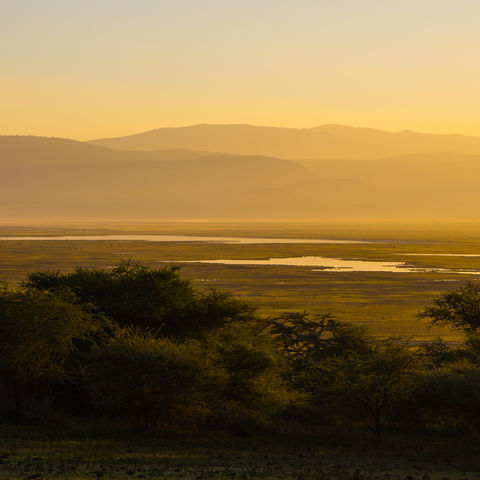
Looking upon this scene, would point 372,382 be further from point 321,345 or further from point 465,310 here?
point 465,310

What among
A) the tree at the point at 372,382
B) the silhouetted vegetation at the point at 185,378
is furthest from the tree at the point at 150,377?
the tree at the point at 372,382

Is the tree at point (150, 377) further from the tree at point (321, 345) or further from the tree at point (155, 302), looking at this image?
the tree at point (321, 345)

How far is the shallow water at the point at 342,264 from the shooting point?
11831 cm

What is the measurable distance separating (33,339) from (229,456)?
10.1 metres

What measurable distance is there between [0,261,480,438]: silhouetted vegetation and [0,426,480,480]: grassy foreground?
4.12 feet

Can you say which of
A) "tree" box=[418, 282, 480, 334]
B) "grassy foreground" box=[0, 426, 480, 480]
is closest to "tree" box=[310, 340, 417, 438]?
"grassy foreground" box=[0, 426, 480, 480]

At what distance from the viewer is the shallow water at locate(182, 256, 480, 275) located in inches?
4658

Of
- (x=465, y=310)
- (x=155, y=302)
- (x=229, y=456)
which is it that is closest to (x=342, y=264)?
(x=465, y=310)

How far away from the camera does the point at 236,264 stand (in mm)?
126188

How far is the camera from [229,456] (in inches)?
1271

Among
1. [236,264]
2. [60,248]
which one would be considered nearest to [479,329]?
[236,264]

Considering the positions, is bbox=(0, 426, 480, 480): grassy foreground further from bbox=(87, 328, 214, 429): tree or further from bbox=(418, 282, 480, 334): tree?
bbox=(418, 282, 480, 334): tree

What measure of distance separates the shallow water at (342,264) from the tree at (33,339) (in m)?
79.5

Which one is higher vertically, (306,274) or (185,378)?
(306,274)
